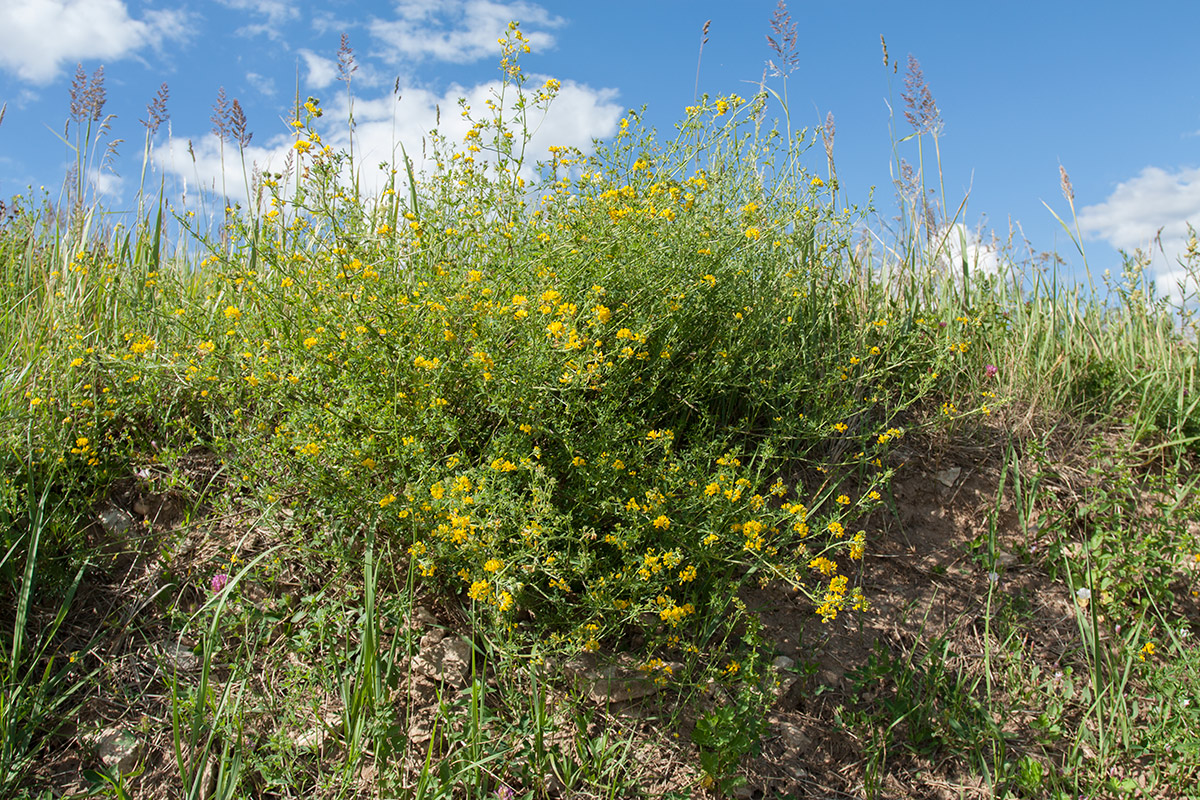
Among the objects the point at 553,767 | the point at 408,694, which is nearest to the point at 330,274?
the point at 408,694

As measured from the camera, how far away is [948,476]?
337 centimetres

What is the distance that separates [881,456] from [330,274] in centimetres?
236

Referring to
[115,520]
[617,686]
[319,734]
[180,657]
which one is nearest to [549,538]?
[617,686]

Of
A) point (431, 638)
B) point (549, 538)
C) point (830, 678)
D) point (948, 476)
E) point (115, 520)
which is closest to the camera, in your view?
point (549, 538)

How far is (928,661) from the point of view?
274 centimetres

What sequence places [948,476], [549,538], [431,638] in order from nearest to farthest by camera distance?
[549,538] → [431,638] → [948,476]

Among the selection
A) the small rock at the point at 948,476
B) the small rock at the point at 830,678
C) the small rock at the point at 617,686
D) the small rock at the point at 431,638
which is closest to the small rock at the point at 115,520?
the small rock at the point at 431,638

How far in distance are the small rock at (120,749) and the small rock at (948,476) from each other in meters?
3.20

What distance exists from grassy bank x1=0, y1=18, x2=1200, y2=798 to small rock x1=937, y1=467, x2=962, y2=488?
15mm

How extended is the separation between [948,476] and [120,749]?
3284mm

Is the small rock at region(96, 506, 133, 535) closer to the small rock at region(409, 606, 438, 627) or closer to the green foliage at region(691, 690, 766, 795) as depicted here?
the small rock at region(409, 606, 438, 627)

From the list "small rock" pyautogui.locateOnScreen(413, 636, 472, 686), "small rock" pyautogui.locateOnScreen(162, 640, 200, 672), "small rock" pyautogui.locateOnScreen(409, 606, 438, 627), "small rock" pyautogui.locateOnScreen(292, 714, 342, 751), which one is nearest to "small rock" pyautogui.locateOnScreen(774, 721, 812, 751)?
"small rock" pyautogui.locateOnScreen(413, 636, 472, 686)

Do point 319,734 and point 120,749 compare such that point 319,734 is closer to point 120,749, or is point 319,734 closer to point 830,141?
point 120,749

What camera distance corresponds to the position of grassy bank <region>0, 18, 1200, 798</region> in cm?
219
